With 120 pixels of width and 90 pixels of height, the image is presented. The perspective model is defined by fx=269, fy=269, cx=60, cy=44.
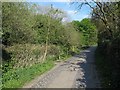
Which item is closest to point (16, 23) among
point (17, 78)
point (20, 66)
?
point (20, 66)

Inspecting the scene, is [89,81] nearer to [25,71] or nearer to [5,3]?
[25,71]

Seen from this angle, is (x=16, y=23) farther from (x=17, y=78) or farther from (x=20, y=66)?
(x=17, y=78)

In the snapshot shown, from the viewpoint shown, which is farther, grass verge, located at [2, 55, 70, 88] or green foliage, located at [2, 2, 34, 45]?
green foliage, located at [2, 2, 34, 45]

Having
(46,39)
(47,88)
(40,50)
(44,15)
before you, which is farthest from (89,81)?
(44,15)

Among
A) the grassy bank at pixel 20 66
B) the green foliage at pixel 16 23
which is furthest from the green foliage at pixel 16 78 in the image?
the green foliage at pixel 16 23

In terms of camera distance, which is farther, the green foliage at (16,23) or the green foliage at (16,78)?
the green foliage at (16,23)

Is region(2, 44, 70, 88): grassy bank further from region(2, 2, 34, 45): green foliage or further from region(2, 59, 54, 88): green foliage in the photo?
region(2, 2, 34, 45): green foliage

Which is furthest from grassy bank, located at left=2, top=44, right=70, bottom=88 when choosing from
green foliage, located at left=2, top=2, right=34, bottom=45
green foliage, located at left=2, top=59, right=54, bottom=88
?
green foliage, located at left=2, top=2, right=34, bottom=45

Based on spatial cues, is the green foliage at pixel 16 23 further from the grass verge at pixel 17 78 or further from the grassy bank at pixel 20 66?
the grass verge at pixel 17 78

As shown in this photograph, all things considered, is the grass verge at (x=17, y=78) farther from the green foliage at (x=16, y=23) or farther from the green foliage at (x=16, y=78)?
the green foliage at (x=16, y=23)

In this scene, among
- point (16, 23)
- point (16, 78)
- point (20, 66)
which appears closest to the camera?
point (16, 78)

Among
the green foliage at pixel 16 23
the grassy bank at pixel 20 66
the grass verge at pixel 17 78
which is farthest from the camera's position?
the green foliage at pixel 16 23

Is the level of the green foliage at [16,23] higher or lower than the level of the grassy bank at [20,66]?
higher

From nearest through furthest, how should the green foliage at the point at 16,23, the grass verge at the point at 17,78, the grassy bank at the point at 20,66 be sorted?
the grass verge at the point at 17,78 < the grassy bank at the point at 20,66 < the green foliage at the point at 16,23
